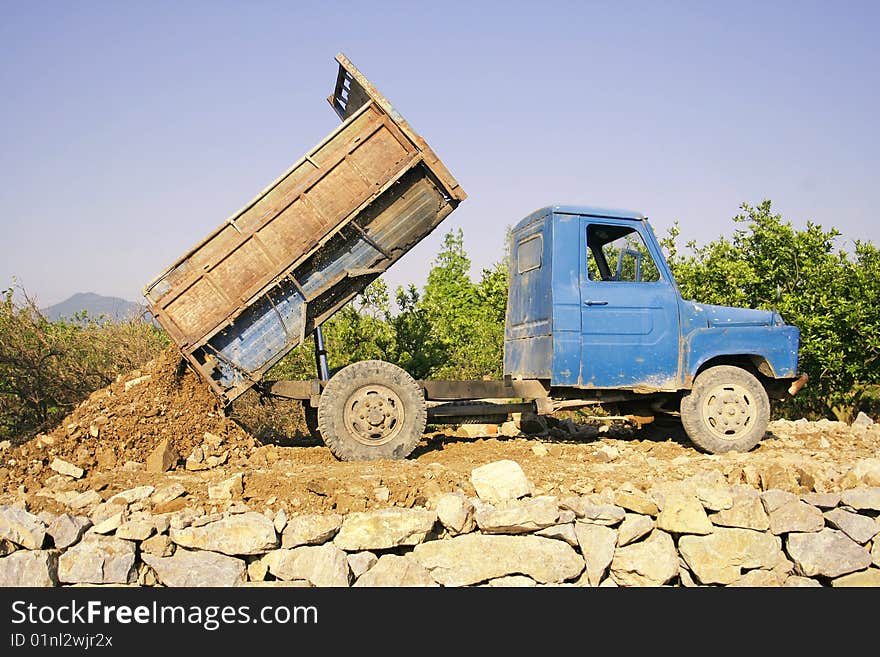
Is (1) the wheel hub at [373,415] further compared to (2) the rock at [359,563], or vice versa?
(1) the wheel hub at [373,415]

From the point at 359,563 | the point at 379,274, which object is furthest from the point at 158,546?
the point at 379,274

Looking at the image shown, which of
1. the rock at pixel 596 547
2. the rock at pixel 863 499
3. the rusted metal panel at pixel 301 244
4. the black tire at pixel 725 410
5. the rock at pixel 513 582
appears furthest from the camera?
the black tire at pixel 725 410

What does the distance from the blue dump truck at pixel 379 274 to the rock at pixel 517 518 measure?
1.69 metres

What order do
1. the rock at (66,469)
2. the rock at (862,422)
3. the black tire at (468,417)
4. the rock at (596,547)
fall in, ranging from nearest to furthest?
the rock at (596,547), the rock at (66,469), the black tire at (468,417), the rock at (862,422)

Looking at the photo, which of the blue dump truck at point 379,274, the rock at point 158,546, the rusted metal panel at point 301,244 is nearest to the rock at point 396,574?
the rock at point 158,546

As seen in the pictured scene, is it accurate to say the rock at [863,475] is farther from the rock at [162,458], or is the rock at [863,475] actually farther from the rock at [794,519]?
the rock at [162,458]

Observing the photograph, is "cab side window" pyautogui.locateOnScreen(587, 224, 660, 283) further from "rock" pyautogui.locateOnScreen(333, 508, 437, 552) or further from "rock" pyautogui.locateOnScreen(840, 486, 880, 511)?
"rock" pyautogui.locateOnScreen(333, 508, 437, 552)

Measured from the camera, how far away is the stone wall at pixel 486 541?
562 cm

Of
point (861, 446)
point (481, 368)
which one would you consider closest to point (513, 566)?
point (861, 446)

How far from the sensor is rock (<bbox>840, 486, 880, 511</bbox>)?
659 cm

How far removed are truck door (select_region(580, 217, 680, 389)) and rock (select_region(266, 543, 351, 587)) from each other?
327 centimetres

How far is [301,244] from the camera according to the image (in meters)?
7.26

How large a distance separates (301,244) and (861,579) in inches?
222

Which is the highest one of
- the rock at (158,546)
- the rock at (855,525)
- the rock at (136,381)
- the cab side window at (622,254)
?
the cab side window at (622,254)
